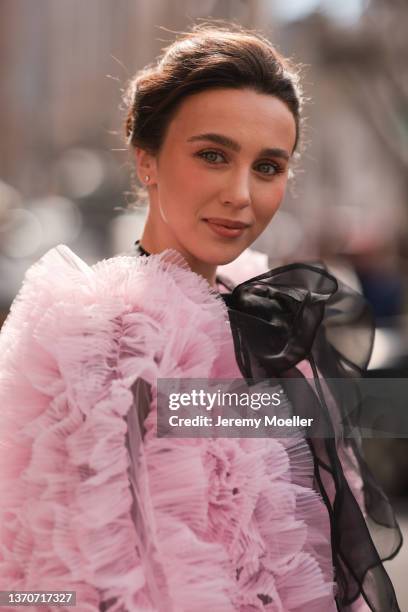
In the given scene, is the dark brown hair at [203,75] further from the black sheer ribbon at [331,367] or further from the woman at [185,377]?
the black sheer ribbon at [331,367]

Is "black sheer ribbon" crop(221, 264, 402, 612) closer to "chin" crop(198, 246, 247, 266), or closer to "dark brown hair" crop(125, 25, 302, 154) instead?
"chin" crop(198, 246, 247, 266)

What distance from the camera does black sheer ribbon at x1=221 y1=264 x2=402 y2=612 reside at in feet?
4.72

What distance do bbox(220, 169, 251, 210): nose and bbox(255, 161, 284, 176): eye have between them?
58 millimetres

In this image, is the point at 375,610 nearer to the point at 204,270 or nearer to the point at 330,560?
the point at 330,560

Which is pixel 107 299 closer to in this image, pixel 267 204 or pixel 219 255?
pixel 219 255

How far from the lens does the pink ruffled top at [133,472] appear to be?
1.21 m

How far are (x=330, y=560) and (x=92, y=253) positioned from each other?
59.6 feet

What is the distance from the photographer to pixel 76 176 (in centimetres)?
2908

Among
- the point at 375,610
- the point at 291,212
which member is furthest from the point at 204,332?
the point at 291,212

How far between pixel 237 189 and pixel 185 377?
41cm

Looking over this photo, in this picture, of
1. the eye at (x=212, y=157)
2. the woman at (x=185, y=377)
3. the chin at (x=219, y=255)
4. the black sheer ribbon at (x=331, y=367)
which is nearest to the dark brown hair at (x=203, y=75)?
the woman at (x=185, y=377)

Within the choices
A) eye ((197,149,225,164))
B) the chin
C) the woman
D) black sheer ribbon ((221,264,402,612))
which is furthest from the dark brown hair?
black sheer ribbon ((221,264,402,612))

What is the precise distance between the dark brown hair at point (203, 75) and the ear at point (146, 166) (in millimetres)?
15

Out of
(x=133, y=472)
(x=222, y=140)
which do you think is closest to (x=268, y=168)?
(x=222, y=140)
